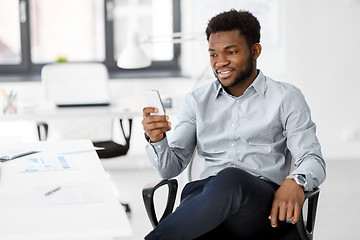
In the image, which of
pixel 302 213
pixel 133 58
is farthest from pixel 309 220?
pixel 133 58

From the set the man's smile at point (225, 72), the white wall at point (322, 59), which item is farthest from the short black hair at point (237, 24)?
the white wall at point (322, 59)

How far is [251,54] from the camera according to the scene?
2137 mm

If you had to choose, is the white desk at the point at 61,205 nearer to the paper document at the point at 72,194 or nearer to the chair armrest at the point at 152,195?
the paper document at the point at 72,194

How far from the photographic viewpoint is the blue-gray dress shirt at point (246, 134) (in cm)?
205

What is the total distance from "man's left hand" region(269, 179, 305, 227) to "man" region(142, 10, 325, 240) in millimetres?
25

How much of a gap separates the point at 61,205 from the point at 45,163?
53 cm

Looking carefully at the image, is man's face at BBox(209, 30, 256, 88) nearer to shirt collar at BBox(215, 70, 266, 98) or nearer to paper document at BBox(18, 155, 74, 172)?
shirt collar at BBox(215, 70, 266, 98)

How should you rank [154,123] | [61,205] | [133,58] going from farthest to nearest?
[133,58] < [154,123] < [61,205]

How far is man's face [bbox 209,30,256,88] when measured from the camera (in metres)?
2.08

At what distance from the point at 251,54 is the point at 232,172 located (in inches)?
20.9

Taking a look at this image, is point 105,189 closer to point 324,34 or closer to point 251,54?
point 251,54

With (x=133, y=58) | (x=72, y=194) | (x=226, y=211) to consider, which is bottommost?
(x=226, y=211)

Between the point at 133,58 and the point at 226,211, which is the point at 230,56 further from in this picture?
the point at 133,58

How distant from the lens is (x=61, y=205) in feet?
4.81
